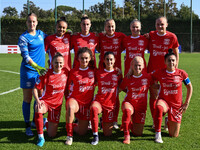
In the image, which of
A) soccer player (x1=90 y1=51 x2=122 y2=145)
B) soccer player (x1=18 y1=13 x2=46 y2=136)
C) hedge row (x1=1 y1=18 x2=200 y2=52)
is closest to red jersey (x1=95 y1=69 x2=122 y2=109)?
soccer player (x1=90 y1=51 x2=122 y2=145)

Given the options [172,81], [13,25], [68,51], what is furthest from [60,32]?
[13,25]

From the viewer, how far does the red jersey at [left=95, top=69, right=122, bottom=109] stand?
4.03 meters

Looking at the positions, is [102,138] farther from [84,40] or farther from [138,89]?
[84,40]

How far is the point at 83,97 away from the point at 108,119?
521 mm

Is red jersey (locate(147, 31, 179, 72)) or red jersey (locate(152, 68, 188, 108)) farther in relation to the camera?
red jersey (locate(147, 31, 179, 72))

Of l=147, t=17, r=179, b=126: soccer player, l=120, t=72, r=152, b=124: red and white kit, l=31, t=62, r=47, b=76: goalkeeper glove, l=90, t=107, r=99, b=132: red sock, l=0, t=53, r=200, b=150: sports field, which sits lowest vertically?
l=0, t=53, r=200, b=150: sports field

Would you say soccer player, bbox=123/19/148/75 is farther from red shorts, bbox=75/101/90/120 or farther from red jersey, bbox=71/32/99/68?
red shorts, bbox=75/101/90/120

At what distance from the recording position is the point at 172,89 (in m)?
3.97

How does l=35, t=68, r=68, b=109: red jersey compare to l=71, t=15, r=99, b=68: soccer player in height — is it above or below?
below

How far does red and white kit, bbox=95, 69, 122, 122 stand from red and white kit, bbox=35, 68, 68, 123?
23.4 inches

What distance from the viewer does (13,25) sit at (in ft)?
88.8

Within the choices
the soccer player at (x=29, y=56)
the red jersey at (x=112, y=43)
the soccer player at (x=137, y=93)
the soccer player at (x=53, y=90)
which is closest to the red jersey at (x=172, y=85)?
the soccer player at (x=137, y=93)

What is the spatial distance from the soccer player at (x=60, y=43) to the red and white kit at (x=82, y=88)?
0.55 m

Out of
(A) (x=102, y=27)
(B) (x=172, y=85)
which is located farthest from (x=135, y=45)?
(A) (x=102, y=27)
